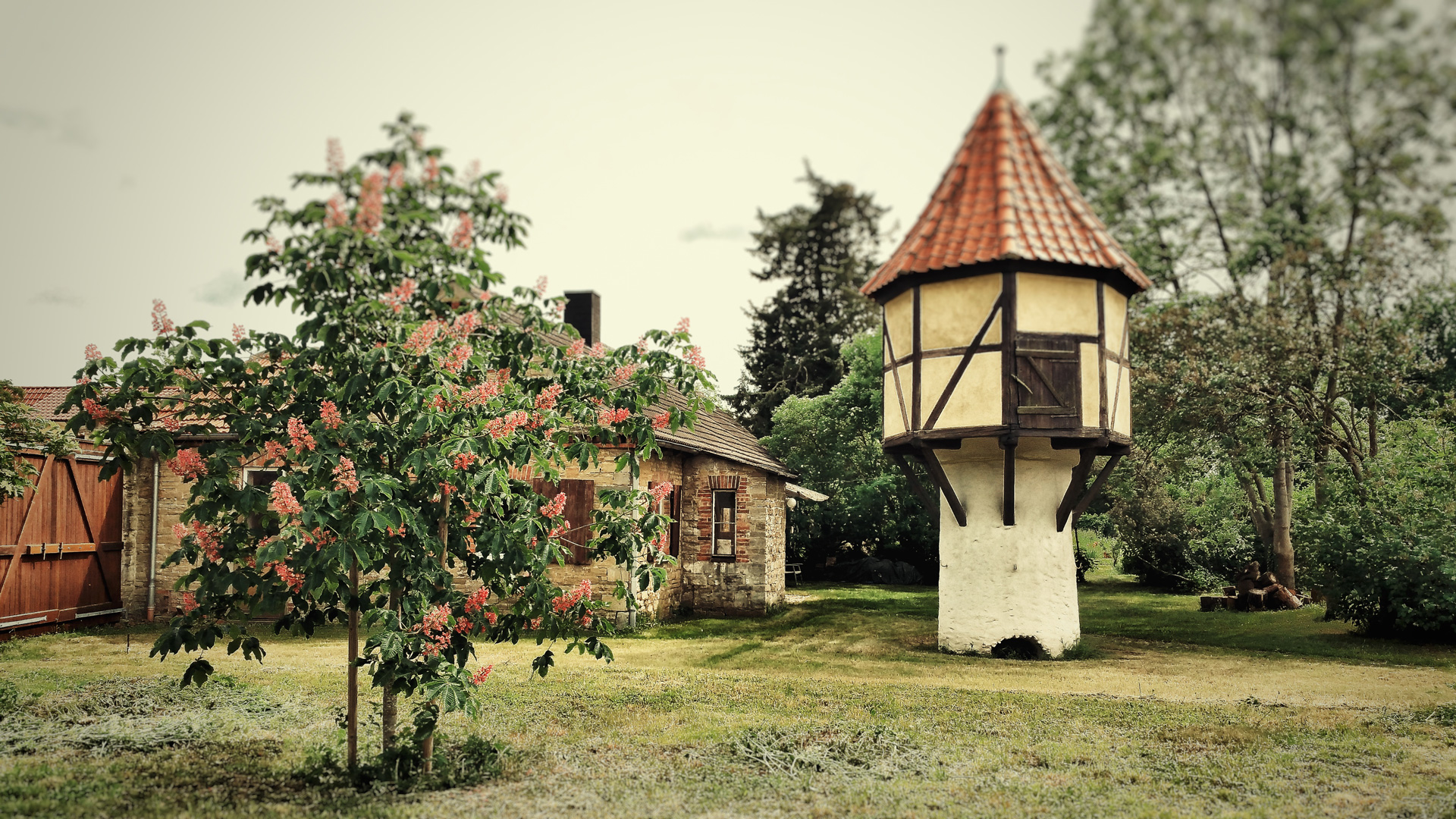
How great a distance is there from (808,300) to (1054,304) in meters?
25.1

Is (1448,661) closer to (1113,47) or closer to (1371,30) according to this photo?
(1371,30)

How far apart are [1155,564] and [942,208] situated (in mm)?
16437

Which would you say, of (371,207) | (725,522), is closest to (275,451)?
(371,207)

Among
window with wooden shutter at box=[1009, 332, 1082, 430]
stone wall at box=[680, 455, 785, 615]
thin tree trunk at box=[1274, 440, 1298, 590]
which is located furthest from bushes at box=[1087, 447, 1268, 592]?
window with wooden shutter at box=[1009, 332, 1082, 430]

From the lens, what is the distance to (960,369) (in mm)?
10953

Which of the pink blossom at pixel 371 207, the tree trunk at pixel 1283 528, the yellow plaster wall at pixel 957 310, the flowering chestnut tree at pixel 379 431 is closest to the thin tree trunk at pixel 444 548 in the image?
the flowering chestnut tree at pixel 379 431

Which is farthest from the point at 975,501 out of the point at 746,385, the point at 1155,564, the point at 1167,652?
the point at 746,385

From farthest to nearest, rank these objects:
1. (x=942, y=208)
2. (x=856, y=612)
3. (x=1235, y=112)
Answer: (x=856, y=612) < (x=1235, y=112) < (x=942, y=208)

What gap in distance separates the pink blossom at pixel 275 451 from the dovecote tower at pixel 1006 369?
7747mm

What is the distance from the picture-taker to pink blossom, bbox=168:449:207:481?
476 cm

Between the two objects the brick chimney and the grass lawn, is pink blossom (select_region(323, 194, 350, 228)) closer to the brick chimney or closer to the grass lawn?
the grass lawn

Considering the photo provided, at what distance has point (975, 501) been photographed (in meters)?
11.9

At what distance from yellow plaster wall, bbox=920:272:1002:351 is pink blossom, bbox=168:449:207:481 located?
27.3ft

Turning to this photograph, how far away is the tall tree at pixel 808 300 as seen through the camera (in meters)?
34.1
